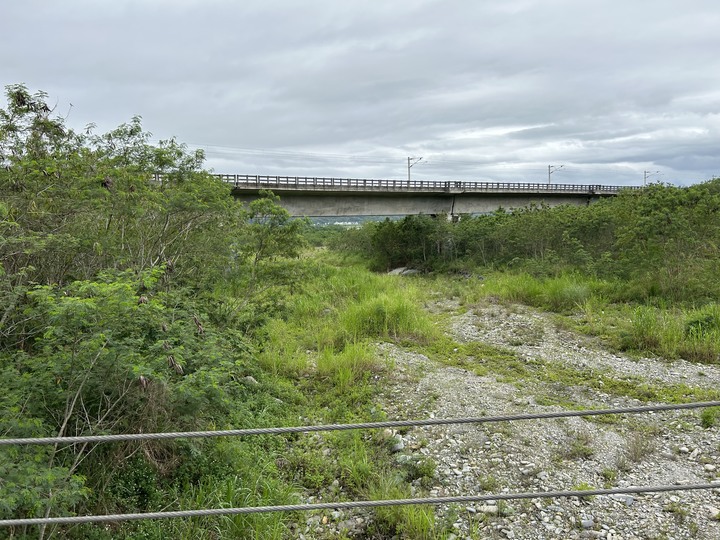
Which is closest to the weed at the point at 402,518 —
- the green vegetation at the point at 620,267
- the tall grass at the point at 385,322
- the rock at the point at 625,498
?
the rock at the point at 625,498

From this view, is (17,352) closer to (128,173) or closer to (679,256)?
(128,173)

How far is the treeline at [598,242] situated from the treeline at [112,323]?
41.0ft

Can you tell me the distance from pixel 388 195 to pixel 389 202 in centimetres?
51

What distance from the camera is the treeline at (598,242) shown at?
1438 cm

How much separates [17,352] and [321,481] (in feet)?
12.1

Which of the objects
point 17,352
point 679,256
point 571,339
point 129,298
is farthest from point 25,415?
point 679,256

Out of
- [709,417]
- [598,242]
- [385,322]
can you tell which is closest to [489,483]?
[709,417]

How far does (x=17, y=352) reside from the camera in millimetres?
4695

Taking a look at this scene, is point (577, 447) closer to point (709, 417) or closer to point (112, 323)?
point (709, 417)

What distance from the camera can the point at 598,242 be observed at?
20953 millimetres

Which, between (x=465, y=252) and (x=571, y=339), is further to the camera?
(x=465, y=252)

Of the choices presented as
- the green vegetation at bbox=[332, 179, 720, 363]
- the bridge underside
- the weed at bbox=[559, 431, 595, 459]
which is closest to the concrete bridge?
the bridge underside

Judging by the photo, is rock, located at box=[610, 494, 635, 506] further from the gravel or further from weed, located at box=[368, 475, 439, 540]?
weed, located at box=[368, 475, 439, 540]

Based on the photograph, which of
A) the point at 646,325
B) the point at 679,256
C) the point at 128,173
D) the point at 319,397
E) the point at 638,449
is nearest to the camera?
the point at 638,449
